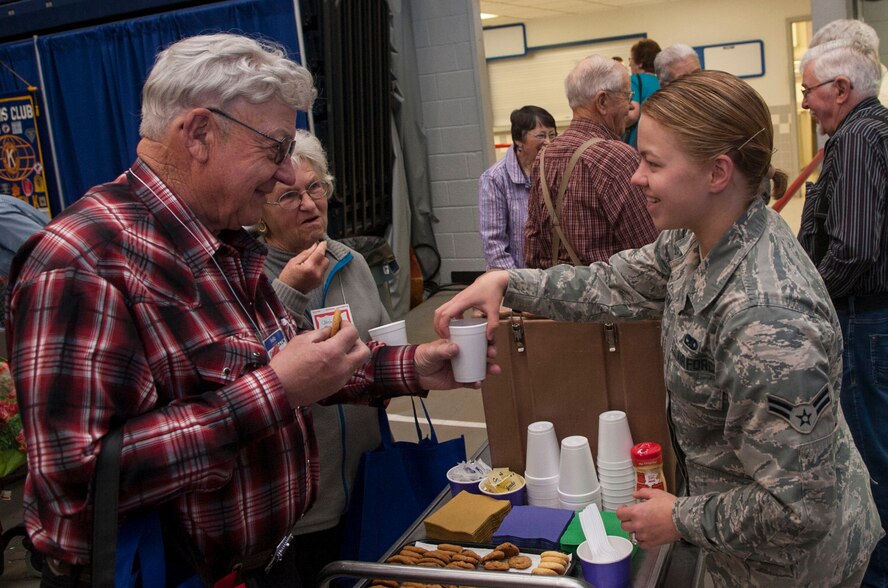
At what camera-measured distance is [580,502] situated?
1990 mm

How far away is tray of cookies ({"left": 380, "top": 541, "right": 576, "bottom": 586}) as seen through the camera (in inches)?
67.7

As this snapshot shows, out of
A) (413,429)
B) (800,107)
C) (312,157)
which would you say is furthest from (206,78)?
(800,107)

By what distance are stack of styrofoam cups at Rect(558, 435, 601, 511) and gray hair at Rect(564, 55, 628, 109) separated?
1702mm

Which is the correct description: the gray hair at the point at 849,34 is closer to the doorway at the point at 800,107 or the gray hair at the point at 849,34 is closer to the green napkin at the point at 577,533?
the green napkin at the point at 577,533

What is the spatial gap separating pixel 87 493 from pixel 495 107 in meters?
13.3

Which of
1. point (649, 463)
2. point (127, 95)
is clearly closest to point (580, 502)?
point (649, 463)

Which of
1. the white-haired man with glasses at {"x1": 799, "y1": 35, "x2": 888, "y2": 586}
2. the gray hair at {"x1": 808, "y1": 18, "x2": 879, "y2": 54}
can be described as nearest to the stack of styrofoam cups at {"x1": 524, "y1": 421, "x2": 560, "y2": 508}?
the white-haired man with glasses at {"x1": 799, "y1": 35, "x2": 888, "y2": 586}

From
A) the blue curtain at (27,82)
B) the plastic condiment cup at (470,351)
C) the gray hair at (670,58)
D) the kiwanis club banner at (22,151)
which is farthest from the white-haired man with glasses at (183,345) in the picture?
the blue curtain at (27,82)

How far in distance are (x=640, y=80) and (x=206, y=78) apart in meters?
4.57

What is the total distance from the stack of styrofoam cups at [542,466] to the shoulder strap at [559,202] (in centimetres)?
116

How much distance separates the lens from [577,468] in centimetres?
200

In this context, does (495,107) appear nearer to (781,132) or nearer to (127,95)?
(781,132)

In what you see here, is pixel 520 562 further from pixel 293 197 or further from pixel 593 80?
pixel 593 80

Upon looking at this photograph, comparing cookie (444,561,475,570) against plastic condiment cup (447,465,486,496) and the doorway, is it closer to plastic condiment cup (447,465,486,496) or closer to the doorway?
plastic condiment cup (447,465,486,496)
